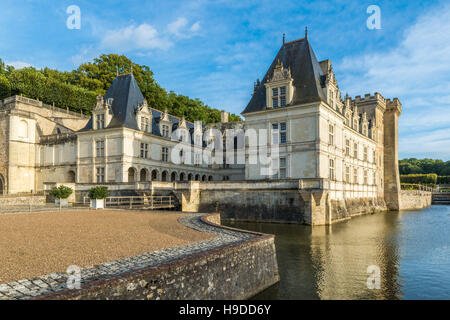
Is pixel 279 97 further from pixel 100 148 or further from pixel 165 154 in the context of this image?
pixel 100 148

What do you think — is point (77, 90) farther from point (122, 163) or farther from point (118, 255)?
point (118, 255)

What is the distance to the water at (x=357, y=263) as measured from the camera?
34.7ft

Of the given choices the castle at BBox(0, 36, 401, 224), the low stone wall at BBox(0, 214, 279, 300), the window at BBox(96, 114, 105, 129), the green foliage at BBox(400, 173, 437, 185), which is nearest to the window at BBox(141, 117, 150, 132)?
the castle at BBox(0, 36, 401, 224)

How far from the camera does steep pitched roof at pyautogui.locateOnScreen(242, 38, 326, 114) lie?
30.0 m

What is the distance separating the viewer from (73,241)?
10.7 metres

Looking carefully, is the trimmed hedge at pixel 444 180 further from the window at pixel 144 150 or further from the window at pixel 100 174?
the window at pixel 100 174

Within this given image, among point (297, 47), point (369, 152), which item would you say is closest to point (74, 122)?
point (297, 47)

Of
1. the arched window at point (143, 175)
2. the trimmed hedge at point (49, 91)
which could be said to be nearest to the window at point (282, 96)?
the arched window at point (143, 175)

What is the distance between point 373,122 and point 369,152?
497 centimetres

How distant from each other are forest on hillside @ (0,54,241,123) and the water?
4340 centimetres

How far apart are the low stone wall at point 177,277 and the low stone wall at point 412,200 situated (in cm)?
4744

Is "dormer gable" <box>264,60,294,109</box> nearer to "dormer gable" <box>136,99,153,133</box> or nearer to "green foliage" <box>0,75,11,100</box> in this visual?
"dormer gable" <box>136,99,153,133</box>

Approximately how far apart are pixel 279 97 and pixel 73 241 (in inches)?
967

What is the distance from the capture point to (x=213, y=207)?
30094mm
